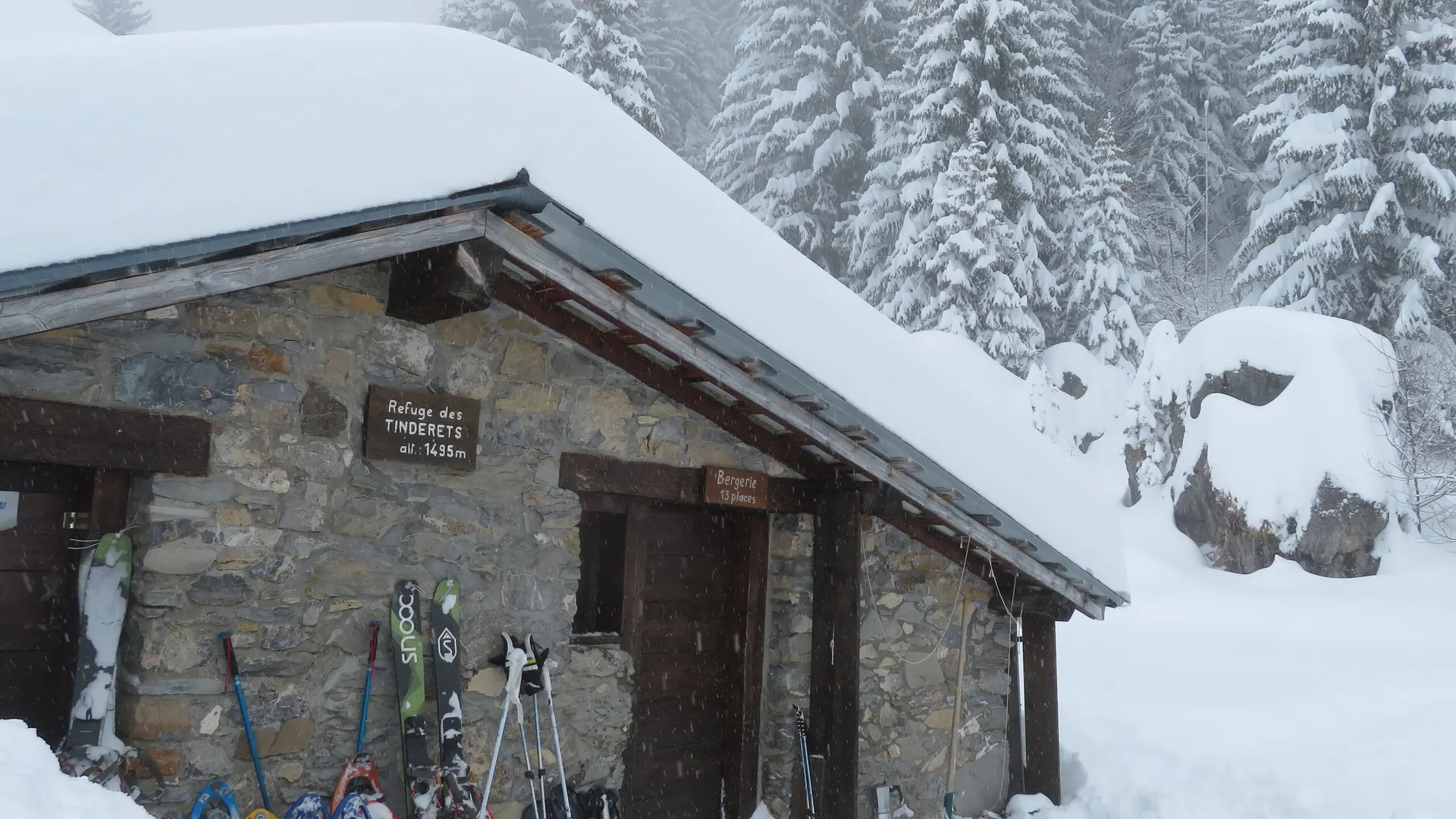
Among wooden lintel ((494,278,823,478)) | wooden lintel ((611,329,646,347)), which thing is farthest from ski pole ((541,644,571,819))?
wooden lintel ((611,329,646,347))

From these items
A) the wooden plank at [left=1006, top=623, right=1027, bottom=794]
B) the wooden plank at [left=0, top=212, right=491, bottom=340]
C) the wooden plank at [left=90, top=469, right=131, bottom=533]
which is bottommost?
the wooden plank at [left=1006, top=623, right=1027, bottom=794]

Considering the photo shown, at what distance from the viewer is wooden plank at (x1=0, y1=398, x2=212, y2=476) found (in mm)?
3516

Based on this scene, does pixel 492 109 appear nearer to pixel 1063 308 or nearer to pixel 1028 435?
pixel 1028 435

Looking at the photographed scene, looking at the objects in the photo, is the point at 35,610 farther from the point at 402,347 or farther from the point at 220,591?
the point at 402,347

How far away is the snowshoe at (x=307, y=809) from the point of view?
13.0ft

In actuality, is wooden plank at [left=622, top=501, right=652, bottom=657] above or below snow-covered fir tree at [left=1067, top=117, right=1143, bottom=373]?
below

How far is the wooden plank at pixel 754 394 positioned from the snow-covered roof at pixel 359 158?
0.83ft

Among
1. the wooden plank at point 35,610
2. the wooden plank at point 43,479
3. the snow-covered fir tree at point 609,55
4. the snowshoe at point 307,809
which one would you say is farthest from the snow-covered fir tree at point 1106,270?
the wooden plank at point 35,610

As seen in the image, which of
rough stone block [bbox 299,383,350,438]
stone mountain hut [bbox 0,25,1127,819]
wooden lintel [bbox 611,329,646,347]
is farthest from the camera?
wooden lintel [bbox 611,329,646,347]

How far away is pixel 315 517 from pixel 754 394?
222 cm

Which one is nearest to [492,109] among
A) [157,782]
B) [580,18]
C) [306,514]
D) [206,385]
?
[206,385]

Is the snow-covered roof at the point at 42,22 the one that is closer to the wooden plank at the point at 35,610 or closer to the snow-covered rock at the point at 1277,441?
the wooden plank at the point at 35,610

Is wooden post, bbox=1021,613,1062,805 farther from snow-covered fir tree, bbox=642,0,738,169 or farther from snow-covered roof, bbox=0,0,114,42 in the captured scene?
snow-covered fir tree, bbox=642,0,738,169

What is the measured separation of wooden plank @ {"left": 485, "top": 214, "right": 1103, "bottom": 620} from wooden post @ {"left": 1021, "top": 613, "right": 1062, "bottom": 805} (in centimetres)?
40
